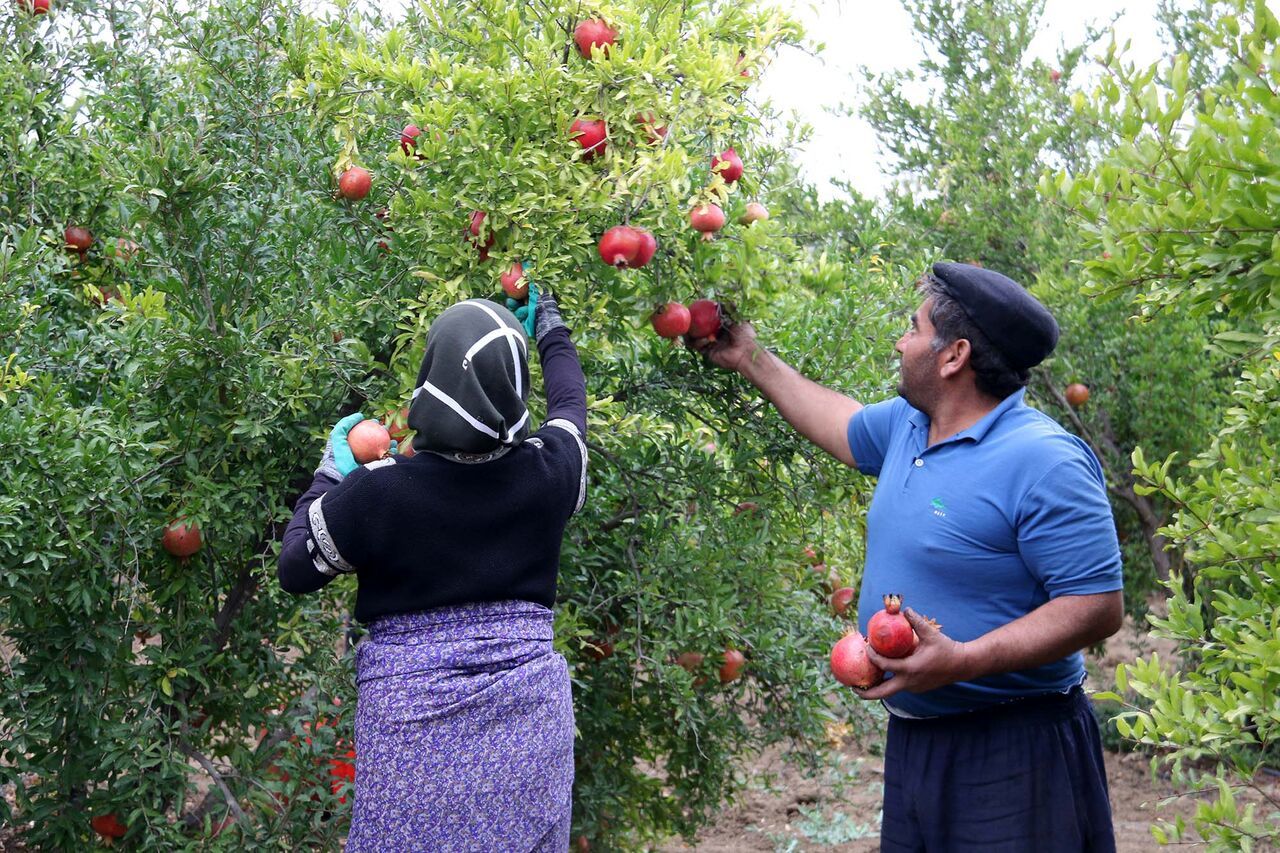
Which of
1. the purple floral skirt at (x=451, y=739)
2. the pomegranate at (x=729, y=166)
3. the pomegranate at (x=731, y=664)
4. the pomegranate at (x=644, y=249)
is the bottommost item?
the pomegranate at (x=731, y=664)

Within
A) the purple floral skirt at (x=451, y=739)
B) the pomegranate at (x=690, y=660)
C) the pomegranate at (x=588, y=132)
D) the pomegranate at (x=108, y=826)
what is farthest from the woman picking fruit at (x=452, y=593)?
the pomegranate at (x=108, y=826)

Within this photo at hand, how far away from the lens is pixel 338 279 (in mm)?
2984

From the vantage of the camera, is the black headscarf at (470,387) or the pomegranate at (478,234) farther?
the pomegranate at (478,234)

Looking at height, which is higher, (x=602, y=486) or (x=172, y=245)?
(x=172, y=245)

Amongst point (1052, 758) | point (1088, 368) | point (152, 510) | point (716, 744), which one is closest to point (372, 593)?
point (152, 510)

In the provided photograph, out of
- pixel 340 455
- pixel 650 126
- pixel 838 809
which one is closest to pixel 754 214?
pixel 650 126

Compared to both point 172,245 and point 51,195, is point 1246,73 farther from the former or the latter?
point 51,195

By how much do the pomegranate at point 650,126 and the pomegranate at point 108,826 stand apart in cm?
213

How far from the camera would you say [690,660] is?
3281 millimetres

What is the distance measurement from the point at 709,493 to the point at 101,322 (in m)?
1.57

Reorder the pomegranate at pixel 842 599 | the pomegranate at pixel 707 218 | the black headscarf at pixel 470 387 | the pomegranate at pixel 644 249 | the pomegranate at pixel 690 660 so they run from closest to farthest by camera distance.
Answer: the black headscarf at pixel 470 387 < the pomegranate at pixel 644 249 < the pomegranate at pixel 707 218 < the pomegranate at pixel 690 660 < the pomegranate at pixel 842 599

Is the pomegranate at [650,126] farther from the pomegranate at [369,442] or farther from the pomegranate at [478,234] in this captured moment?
the pomegranate at [369,442]

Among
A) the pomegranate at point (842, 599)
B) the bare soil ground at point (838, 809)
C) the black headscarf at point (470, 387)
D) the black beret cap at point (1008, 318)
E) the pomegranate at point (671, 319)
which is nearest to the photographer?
the black headscarf at point (470, 387)

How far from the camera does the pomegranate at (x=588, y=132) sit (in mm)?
2586
